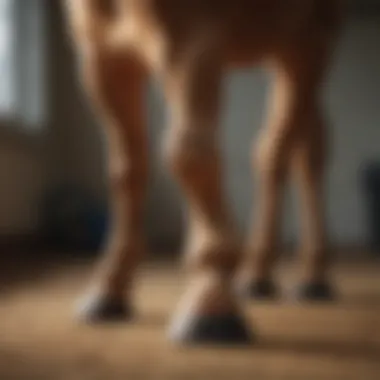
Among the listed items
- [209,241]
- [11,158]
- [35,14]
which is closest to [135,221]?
[209,241]

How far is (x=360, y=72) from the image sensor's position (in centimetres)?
272

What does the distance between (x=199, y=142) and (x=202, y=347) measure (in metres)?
0.24

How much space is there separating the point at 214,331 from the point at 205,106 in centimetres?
26

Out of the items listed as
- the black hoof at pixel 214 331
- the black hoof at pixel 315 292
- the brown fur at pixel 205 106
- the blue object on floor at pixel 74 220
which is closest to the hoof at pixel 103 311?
the brown fur at pixel 205 106

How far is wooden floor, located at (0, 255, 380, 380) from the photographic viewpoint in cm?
99

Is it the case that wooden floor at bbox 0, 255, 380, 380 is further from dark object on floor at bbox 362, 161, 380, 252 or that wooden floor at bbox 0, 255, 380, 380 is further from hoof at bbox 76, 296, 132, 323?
dark object on floor at bbox 362, 161, 380, 252

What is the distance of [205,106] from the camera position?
1.13 metres

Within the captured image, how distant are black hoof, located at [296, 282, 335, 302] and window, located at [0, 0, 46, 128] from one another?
1.27 m

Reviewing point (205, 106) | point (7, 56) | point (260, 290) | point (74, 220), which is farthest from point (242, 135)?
point (205, 106)

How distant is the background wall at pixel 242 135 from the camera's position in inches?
107

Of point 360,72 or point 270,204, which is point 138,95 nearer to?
point 270,204

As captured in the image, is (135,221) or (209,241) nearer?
(209,241)

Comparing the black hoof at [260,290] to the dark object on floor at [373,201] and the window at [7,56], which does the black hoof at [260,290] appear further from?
the window at [7,56]

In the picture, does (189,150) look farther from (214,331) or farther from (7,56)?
(7,56)
